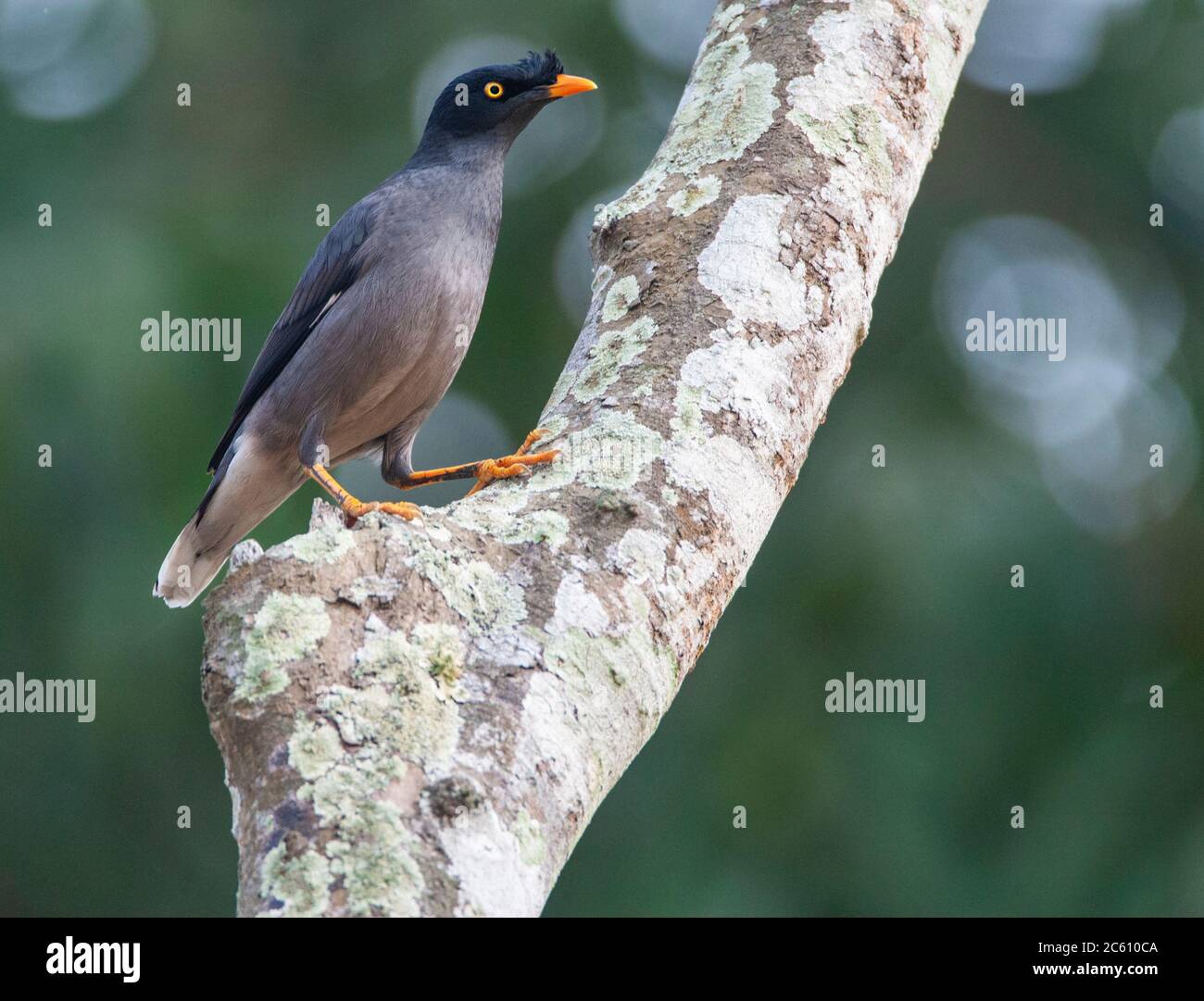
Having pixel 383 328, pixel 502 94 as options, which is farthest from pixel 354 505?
pixel 502 94

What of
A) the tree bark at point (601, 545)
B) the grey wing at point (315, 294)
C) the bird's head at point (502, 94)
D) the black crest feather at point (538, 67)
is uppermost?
the black crest feather at point (538, 67)

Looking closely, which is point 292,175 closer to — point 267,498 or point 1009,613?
point 267,498

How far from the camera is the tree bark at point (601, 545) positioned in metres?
1.66

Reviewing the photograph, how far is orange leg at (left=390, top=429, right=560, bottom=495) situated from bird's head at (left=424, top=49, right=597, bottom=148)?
1.28 meters

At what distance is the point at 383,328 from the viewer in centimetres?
405

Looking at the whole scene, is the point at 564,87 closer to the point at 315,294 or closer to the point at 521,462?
the point at 315,294

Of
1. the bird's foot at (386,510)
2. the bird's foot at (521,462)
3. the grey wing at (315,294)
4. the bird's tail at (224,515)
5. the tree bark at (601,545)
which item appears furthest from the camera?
the bird's tail at (224,515)

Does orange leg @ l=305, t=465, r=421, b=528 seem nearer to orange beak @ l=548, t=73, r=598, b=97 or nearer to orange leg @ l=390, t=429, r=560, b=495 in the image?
orange leg @ l=390, t=429, r=560, b=495

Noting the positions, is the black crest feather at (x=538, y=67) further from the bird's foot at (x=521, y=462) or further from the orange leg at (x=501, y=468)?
the bird's foot at (x=521, y=462)

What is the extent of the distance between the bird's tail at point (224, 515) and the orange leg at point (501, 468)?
63cm

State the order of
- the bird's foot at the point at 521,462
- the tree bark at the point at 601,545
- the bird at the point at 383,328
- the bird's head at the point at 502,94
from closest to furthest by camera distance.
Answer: the tree bark at the point at 601,545 → the bird's foot at the point at 521,462 → the bird at the point at 383,328 → the bird's head at the point at 502,94

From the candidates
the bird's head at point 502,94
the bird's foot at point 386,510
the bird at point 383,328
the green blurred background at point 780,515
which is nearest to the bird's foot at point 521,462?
the bird's foot at point 386,510
